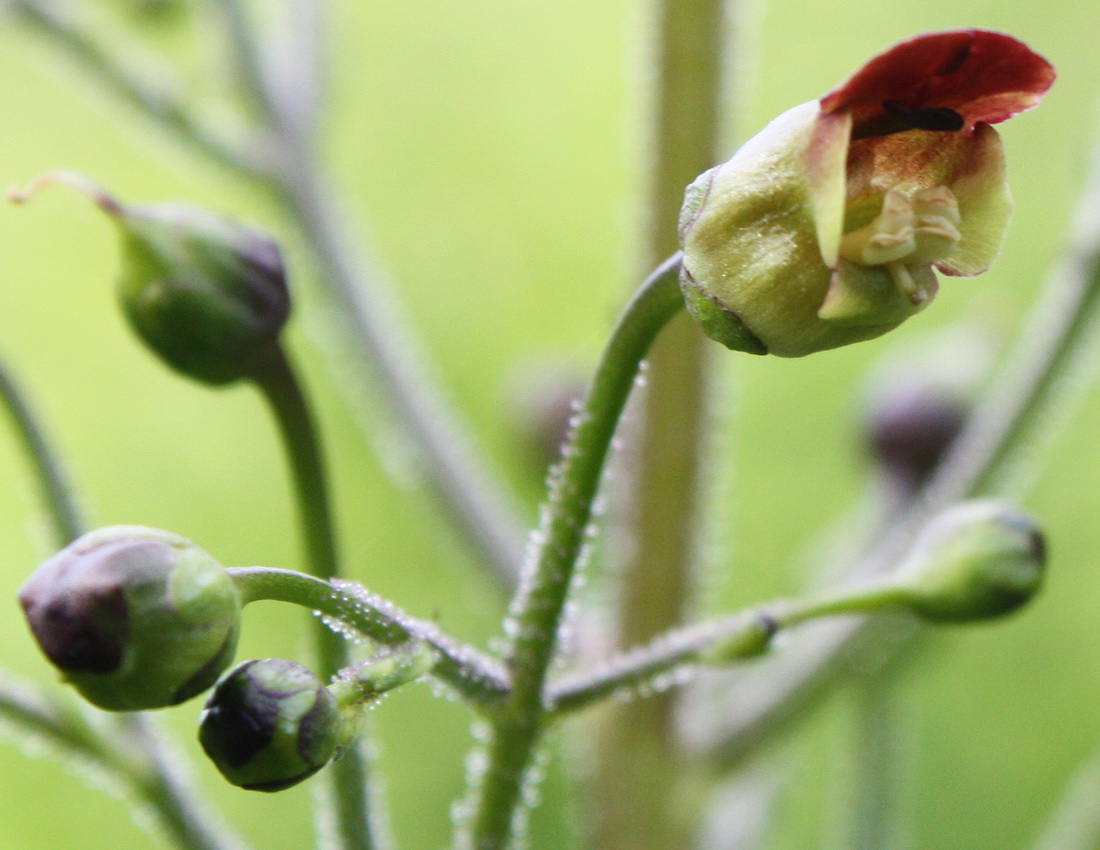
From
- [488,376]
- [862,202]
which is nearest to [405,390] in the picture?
[862,202]

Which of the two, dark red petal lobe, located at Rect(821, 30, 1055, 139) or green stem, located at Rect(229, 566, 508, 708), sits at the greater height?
dark red petal lobe, located at Rect(821, 30, 1055, 139)

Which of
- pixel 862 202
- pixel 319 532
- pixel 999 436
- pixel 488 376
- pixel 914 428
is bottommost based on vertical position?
pixel 488 376

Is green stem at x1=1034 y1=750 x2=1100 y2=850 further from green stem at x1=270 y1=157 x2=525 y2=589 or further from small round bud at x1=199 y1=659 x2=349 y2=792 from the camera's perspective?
small round bud at x1=199 y1=659 x2=349 y2=792

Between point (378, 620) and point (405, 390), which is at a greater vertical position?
point (378, 620)

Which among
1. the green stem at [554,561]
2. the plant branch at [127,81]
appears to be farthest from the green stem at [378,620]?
the plant branch at [127,81]

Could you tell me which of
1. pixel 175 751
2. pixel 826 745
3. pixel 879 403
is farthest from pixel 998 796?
pixel 175 751

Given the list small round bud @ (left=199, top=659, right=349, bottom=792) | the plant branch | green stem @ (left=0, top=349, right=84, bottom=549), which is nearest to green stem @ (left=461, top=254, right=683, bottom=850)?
small round bud @ (left=199, top=659, right=349, bottom=792)

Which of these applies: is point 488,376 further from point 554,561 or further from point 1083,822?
point 554,561
